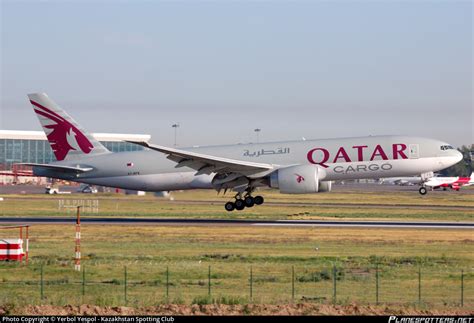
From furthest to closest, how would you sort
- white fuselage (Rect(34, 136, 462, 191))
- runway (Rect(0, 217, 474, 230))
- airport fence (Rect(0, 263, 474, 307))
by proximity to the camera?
white fuselage (Rect(34, 136, 462, 191)) → runway (Rect(0, 217, 474, 230)) → airport fence (Rect(0, 263, 474, 307))

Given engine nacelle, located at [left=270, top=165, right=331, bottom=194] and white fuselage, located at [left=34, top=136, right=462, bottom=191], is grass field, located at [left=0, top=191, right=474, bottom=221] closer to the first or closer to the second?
white fuselage, located at [left=34, top=136, right=462, bottom=191]

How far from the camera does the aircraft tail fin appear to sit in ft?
186

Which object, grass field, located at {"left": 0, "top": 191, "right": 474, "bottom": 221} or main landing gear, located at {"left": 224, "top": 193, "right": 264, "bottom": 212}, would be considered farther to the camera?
grass field, located at {"left": 0, "top": 191, "right": 474, "bottom": 221}

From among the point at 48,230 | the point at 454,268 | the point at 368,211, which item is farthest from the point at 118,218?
the point at 454,268

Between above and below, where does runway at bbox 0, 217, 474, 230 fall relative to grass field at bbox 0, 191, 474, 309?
above

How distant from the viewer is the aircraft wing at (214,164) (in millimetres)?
51284

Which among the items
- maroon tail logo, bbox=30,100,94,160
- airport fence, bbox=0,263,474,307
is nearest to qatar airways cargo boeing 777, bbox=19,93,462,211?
maroon tail logo, bbox=30,100,94,160

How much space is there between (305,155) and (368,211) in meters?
15.7

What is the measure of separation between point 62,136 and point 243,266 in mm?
25972

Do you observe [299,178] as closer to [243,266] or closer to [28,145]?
[243,266]

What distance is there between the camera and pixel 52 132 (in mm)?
57344

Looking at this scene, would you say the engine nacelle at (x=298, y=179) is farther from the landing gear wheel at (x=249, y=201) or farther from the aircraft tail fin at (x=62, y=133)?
the aircraft tail fin at (x=62, y=133)

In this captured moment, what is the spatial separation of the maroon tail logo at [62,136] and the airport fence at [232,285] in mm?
22395

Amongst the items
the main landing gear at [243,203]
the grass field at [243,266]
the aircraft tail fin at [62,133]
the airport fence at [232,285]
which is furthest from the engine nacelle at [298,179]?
the airport fence at [232,285]
